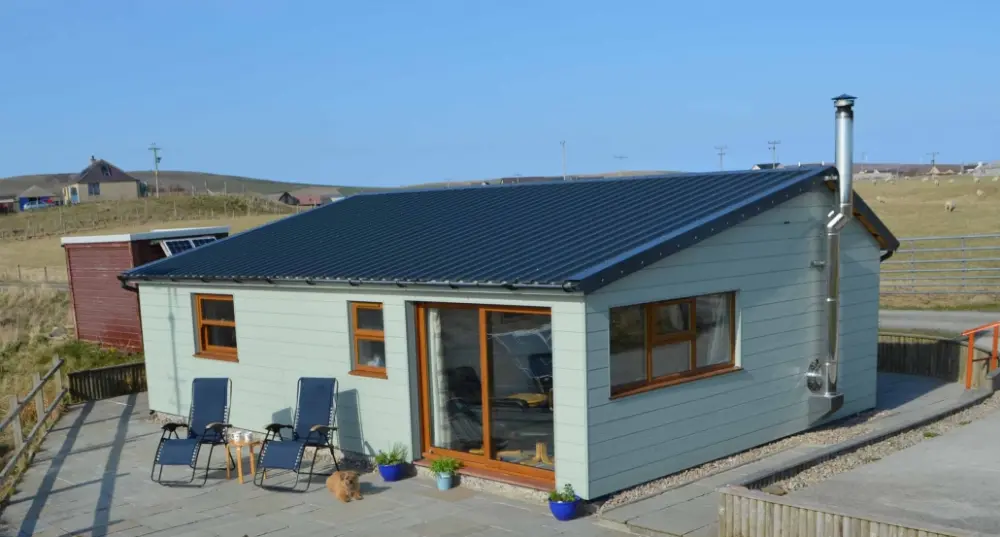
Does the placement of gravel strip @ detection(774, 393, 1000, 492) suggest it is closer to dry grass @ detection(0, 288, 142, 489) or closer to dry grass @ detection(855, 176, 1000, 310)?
dry grass @ detection(0, 288, 142, 489)

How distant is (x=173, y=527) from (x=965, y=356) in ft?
41.4

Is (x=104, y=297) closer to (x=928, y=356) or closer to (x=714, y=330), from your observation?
(x=714, y=330)

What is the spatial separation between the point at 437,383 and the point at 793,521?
4563mm

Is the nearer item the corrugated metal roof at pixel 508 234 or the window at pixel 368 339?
the corrugated metal roof at pixel 508 234

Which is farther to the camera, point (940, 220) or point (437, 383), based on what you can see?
point (940, 220)

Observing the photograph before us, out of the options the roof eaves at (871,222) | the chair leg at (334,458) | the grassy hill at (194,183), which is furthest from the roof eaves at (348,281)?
the grassy hill at (194,183)

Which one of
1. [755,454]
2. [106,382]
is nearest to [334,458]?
[755,454]

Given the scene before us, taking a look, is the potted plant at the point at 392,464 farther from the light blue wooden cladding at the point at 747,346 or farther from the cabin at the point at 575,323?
the light blue wooden cladding at the point at 747,346

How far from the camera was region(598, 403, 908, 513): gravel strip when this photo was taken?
8.93 metres

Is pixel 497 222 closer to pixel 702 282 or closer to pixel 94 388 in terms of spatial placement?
pixel 702 282

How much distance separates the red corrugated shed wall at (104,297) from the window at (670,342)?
13917 millimetres

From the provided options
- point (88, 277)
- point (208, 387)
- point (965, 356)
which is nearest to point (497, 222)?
point (208, 387)

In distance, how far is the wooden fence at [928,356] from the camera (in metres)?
14.5

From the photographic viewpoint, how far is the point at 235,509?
370 inches
